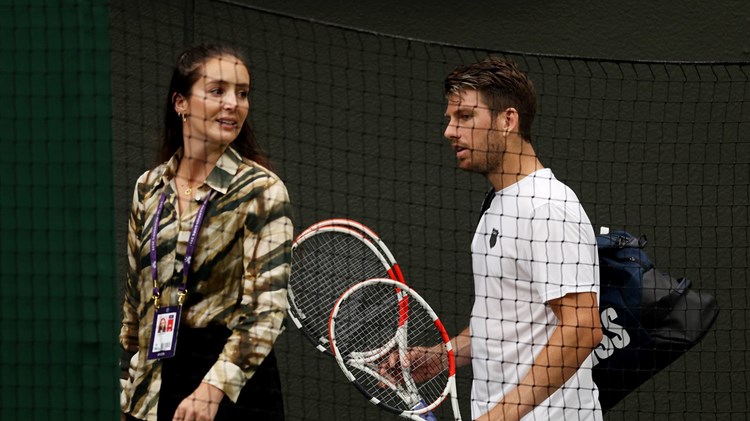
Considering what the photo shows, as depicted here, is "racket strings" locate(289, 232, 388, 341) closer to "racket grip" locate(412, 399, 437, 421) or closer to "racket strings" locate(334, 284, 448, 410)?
"racket strings" locate(334, 284, 448, 410)

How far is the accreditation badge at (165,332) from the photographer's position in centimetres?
377

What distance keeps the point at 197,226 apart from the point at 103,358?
2.02 feet

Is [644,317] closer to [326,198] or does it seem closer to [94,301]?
[94,301]

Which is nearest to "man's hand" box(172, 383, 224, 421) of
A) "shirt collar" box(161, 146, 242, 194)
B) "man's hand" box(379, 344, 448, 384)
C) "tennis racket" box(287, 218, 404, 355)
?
"shirt collar" box(161, 146, 242, 194)

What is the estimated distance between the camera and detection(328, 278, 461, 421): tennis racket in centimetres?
438

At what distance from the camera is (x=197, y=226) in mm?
3824

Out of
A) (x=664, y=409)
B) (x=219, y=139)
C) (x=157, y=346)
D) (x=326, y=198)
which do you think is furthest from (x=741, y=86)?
(x=157, y=346)

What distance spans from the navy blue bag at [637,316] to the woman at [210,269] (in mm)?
1092

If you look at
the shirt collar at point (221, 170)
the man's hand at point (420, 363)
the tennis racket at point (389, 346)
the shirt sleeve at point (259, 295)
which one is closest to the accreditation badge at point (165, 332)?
the shirt sleeve at point (259, 295)

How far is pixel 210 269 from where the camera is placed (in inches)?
150

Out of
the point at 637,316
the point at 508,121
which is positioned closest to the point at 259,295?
the point at 508,121

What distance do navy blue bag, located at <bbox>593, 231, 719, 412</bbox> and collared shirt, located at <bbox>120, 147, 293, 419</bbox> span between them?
3.56 ft

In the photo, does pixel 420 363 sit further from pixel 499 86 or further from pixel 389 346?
pixel 499 86

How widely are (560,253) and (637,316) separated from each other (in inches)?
23.2
